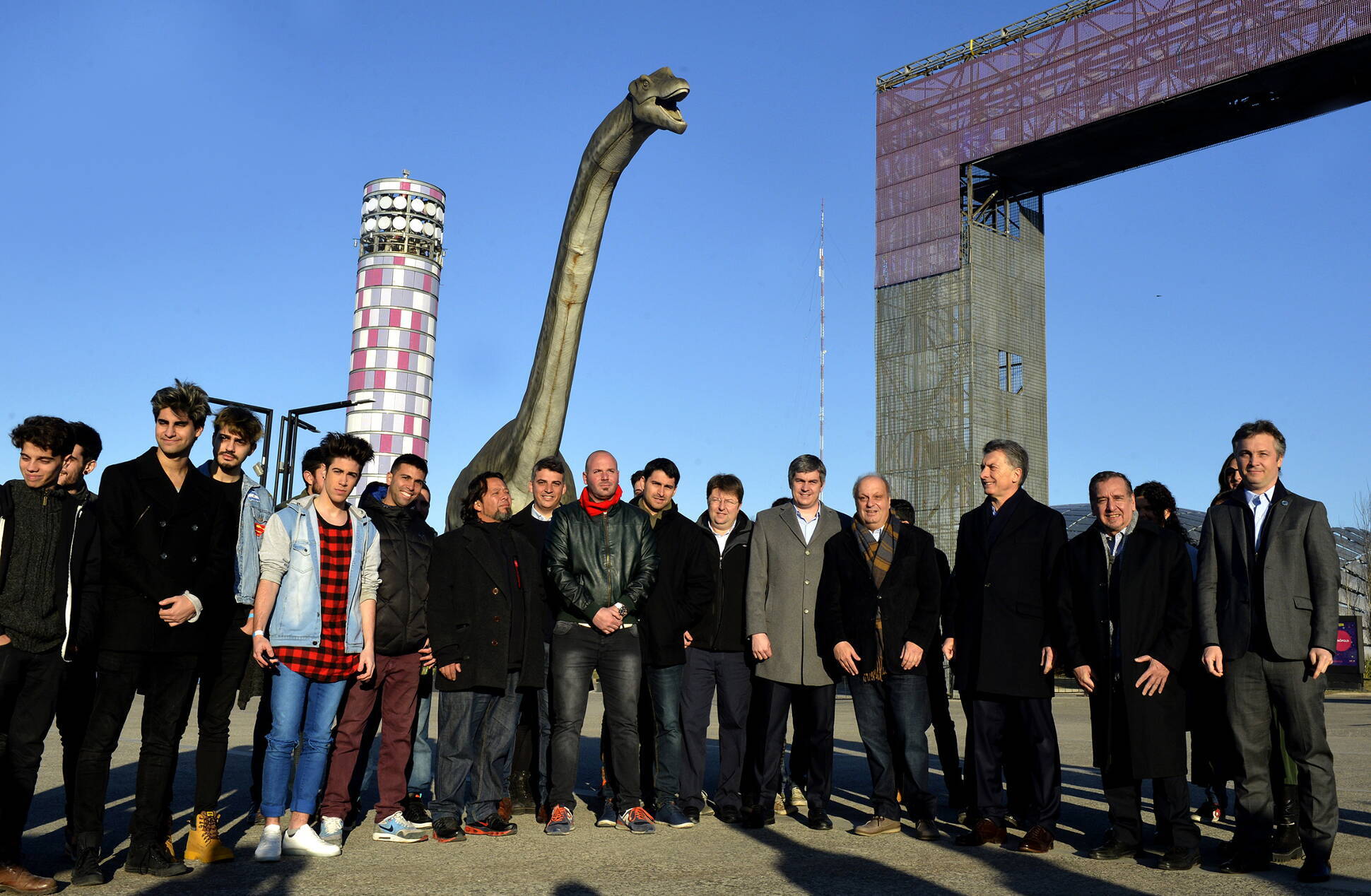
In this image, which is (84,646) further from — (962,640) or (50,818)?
(962,640)

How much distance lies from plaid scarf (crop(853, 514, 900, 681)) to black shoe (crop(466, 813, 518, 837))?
6.71 ft

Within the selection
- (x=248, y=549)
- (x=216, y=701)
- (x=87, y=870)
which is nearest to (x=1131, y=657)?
(x=248, y=549)

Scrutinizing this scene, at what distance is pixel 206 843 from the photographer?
5266 mm

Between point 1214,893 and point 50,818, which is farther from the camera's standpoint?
point 50,818

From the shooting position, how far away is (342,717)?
19.4 feet

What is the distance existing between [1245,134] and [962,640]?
47.9 m

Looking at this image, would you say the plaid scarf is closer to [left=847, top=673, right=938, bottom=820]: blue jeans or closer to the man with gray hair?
[left=847, top=673, right=938, bottom=820]: blue jeans

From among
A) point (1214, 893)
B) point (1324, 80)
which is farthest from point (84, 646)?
point (1324, 80)

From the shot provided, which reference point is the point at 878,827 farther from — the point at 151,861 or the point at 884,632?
the point at 151,861

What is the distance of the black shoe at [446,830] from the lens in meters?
5.93

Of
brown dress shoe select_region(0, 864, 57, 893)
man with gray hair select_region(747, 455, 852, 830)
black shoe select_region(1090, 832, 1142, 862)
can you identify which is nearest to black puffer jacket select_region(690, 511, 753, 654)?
man with gray hair select_region(747, 455, 852, 830)

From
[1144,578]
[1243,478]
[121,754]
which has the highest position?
[1243,478]

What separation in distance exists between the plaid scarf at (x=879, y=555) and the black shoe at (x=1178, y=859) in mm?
1623

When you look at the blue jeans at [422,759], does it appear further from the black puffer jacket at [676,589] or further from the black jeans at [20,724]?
the black jeans at [20,724]
